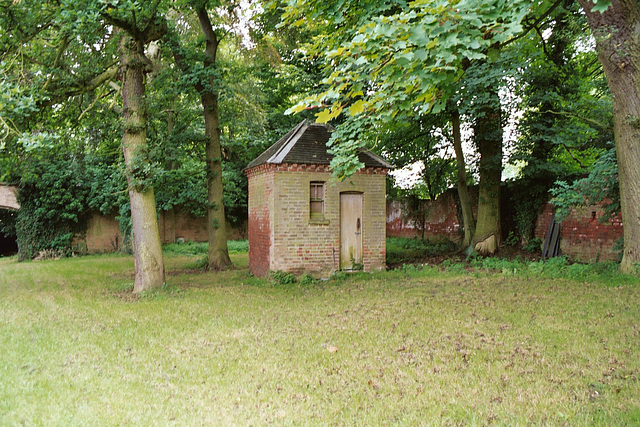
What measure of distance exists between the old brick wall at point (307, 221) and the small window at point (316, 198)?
0.44 feet

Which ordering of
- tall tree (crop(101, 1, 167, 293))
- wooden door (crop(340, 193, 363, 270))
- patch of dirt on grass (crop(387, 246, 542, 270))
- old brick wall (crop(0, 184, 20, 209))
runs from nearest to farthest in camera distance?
tall tree (crop(101, 1, 167, 293)) → wooden door (crop(340, 193, 363, 270)) → patch of dirt on grass (crop(387, 246, 542, 270)) → old brick wall (crop(0, 184, 20, 209))

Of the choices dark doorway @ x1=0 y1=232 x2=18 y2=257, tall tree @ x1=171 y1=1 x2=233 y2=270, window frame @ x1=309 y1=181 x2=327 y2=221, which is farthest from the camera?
dark doorway @ x1=0 y1=232 x2=18 y2=257

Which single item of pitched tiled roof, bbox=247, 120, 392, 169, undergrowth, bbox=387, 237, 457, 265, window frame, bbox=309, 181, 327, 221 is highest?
pitched tiled roof, bbox=247, 120, 392, 169

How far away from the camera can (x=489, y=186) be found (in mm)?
14766

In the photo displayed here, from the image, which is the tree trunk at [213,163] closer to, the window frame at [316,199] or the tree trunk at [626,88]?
the window frame at [316,199]

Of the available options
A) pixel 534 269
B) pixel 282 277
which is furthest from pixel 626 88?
pixel 282 277

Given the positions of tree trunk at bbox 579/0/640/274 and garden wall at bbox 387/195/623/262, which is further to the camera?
garden wall at bbox 387/195/623/262

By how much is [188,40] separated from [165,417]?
45.4 ft

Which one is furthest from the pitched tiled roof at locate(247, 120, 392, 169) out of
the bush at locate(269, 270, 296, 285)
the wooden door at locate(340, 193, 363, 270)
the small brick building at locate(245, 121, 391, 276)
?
the bush at locate(269, 270, 296, 285)

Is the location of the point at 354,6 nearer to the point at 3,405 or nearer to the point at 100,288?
the point at 3,405

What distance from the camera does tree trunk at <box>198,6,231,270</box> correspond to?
15.5 m

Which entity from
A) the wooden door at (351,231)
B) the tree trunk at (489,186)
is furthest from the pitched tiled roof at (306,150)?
the tree trunk at (489,186)

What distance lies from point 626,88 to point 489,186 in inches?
242

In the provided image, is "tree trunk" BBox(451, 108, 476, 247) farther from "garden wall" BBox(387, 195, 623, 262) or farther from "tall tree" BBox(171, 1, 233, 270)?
"tall tree" BBox(171, 1, 233, 270)
